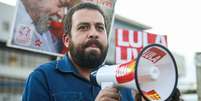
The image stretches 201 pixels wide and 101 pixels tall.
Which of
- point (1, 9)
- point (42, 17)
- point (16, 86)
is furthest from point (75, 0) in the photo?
point (16, 86)

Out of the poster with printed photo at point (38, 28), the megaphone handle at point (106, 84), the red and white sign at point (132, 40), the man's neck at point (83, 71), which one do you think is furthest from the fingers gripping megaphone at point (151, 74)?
the red and white sign at point (132, 40)

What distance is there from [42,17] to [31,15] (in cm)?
12

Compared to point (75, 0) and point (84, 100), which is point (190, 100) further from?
point (84, 100)

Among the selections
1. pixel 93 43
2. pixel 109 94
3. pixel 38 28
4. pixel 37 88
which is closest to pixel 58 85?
pixel 37 88

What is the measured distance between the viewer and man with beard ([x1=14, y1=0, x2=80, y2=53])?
5.09 metres

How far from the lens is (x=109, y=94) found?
205 cm

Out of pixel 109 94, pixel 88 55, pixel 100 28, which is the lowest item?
pixel 109 94

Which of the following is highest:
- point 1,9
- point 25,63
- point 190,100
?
point 1,9

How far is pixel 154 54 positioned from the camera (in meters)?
2.08

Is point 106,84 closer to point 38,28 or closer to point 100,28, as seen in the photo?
point 100,28

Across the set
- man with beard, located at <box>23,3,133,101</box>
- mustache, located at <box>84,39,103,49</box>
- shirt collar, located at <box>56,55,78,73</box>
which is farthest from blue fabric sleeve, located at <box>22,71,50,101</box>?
mustache, located at <box>84,39,103,49</box>

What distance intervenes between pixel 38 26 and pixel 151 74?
329cm

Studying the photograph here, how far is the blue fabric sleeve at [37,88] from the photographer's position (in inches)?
90.0

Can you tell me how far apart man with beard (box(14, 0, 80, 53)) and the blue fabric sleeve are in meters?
2.74
